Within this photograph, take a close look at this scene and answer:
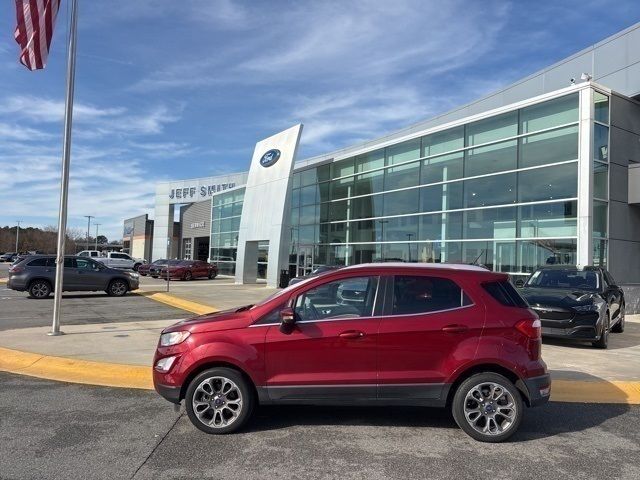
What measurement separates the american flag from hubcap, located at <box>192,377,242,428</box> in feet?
26.6

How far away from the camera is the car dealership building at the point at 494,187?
17.6 m

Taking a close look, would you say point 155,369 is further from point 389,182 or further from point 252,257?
point 252,257

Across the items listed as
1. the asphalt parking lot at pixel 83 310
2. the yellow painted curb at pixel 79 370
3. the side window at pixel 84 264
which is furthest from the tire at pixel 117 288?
the yellow painted curb at pixel 79 370

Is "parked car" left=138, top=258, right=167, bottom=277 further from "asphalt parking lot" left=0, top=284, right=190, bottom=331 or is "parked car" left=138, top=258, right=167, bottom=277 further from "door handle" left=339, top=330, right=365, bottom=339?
"door handle" left=339, top=330, right=365, bottom=339

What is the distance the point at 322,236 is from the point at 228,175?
91.1 ft

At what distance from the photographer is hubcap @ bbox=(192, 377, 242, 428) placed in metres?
5.13

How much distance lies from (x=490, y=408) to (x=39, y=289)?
19.1 metres

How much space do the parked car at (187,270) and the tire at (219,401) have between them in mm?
32428

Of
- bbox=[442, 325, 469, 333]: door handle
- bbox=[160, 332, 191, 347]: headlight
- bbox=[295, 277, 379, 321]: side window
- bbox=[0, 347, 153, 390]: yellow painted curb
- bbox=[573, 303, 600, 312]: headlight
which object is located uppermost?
bbox=[295, 277, 379, 321]: side window

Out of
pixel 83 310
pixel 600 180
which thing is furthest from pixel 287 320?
pixel 600 180

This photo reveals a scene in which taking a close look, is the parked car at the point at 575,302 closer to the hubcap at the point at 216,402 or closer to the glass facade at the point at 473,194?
the glass facade at the point at 473,194

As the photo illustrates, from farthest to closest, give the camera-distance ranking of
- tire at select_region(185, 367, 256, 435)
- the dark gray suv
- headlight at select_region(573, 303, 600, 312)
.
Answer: the dark gray suv < headlight at select_region(573, 303, 600, 312) < tire at select_region(185, 367, 256, 435)

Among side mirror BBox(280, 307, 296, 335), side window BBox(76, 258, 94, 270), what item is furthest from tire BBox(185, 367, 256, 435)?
side window BBox(76, 258, 94, 270)

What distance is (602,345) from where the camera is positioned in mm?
10297
